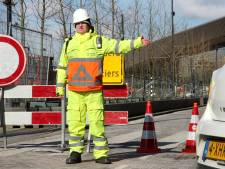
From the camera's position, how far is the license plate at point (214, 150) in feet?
18.1

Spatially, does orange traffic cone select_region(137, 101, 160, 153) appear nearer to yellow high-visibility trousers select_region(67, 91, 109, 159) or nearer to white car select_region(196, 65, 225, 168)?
yellow high-visibility trousers select_region(67, 91, 109, 159)

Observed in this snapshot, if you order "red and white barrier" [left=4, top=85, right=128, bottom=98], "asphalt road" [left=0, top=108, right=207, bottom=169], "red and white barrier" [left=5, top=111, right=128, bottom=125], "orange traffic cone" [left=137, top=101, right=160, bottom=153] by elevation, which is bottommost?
"asphalt road" [left=0, top=108, right=207, bottom=169]

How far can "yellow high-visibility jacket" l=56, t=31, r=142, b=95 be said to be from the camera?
316 inches

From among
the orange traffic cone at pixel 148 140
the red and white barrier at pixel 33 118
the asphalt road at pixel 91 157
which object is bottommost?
the asphalt road at pixel 91 157

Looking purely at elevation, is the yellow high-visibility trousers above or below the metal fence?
below

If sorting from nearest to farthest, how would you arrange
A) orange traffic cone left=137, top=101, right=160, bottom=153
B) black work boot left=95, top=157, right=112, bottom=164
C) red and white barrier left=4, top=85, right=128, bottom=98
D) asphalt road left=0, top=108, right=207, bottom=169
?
asphalt road left=0, top=108, right=207, bottom=169, black work boot left=95, top=157, right=112, bottom=164, orange traffic cone left=137, top=101, right=160, bottom=153, red and white barrier left=4, top=85, right=128, bottom=98

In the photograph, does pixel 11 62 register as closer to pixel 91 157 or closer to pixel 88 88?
pixel 88 88

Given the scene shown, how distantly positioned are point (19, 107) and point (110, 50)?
7.07 metres

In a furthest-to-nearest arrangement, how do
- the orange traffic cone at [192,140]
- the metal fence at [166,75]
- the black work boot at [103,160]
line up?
the metal fence at [166,75] < the orange traffic cone at [192,140] < the black work boot at [103,160]

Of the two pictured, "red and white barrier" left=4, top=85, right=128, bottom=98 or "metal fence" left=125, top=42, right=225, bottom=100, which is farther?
"metal fence" left=125, top=42, right=225, bottom=100

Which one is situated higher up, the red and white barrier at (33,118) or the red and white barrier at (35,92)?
the red and white barrier at (35,92)

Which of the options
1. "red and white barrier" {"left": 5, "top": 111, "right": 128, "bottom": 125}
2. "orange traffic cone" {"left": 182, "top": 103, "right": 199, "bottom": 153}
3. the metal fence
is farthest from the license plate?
the metal fence

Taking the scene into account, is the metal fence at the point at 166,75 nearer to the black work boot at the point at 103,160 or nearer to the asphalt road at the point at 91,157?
the asphalt road at the point at 91,157

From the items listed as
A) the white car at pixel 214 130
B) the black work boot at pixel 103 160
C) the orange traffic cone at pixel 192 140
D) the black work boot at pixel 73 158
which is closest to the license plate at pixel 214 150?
the white car at pixel 214 130
